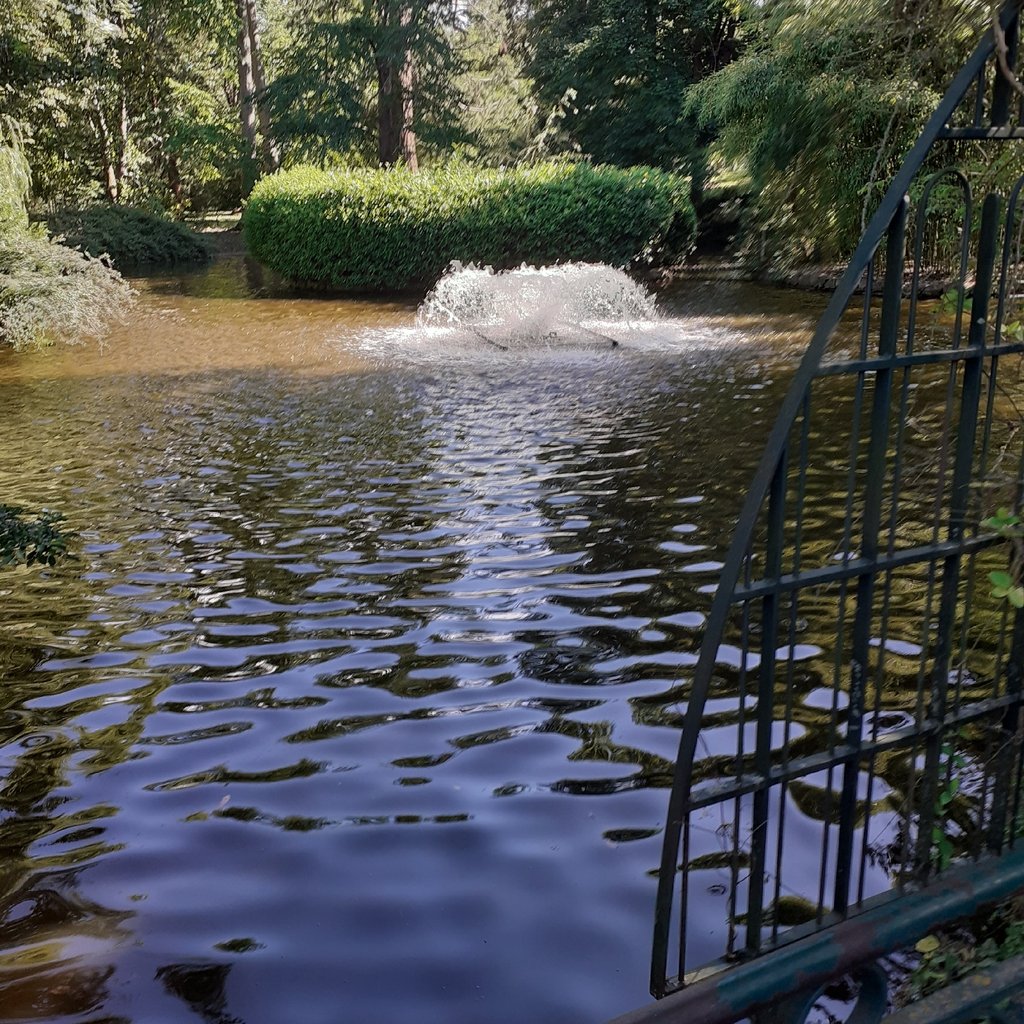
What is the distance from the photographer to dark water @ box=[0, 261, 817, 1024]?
2.89 meters

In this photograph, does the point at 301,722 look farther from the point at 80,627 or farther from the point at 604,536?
the point at 604,536

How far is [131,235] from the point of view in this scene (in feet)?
82.7

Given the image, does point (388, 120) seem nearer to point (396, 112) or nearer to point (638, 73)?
point (396, 112)

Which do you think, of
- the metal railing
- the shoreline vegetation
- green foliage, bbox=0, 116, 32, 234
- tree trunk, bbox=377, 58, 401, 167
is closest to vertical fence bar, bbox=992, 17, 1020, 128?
the metal railing

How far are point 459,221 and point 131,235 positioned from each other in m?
10.6

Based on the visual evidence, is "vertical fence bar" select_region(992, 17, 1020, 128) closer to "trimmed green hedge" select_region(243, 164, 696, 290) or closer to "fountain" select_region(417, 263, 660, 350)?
"fountain" select_region(417, 263, 660, 350)

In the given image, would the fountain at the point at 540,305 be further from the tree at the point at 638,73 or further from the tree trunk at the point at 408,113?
the tree at the point at 638,73

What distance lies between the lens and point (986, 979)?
173 cm

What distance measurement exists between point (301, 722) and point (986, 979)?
2906mm

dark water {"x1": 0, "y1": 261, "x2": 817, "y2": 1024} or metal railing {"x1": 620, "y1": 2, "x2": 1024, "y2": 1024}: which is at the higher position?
metal railing {"x1": 620, "y1": 2, "x2": 1024, "y2": 1024}

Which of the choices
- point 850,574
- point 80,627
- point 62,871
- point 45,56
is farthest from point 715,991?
point 45,56

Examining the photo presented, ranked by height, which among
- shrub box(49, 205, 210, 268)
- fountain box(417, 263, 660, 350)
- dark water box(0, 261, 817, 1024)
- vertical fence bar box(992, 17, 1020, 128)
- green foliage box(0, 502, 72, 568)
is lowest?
dark water box(0, 261, 817, 1024)

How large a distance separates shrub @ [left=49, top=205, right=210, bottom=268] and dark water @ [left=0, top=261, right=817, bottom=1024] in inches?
653

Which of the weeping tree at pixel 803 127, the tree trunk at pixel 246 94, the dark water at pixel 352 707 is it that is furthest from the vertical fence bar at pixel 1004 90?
the tree trunk at pixel 246 94
